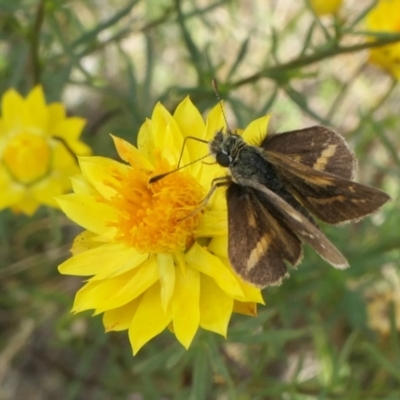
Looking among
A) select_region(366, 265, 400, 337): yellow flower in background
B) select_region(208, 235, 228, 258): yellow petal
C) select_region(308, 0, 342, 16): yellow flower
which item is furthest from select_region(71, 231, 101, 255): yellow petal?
select_region(366, 265, 400, 337): yellow flower in background

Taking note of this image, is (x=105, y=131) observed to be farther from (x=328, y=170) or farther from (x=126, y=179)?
(x=328, y=170)

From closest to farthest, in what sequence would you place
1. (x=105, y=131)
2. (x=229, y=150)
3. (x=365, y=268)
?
(x=229, y=150), (x=365, y=268), (x=105, y=131)

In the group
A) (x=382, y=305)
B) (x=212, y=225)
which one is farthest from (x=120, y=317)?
(x=382, y=305)

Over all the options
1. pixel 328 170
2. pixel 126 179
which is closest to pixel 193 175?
pixel 126 179

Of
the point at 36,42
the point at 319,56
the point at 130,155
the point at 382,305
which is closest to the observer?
the point at 130,155

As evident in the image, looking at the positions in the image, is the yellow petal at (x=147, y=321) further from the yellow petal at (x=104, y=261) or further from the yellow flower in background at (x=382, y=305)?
the yellow flower in background at (x=382, y=305)

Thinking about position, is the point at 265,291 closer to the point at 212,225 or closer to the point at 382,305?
the point at 212,225
